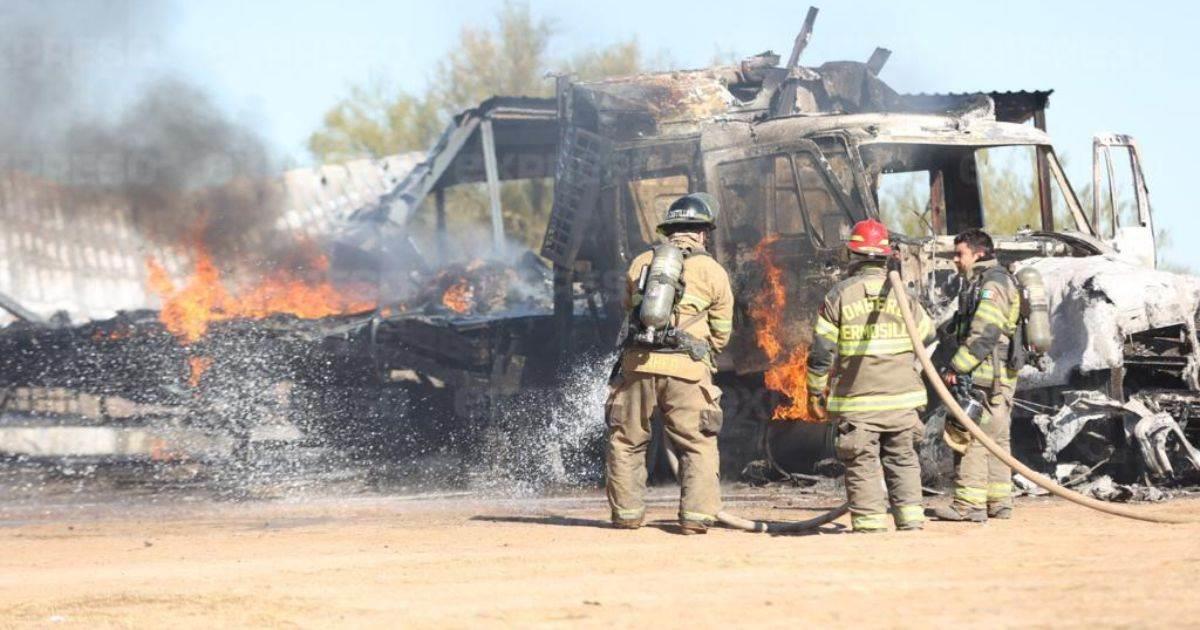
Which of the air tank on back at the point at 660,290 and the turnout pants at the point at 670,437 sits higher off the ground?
the air tank on back at the point at 660,290

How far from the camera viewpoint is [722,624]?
5387mm

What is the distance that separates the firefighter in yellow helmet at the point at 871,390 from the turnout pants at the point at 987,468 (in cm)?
80

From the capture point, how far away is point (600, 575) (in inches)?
261

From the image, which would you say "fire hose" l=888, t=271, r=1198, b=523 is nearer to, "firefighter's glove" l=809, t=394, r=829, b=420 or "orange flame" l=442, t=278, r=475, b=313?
"firefighter's glove" l=809, t=394, r=829, b=420

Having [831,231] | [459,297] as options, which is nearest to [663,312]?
[831,231]

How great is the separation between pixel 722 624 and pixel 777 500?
568cm

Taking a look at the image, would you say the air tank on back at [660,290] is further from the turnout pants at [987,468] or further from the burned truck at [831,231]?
the burned truck at [831,231]

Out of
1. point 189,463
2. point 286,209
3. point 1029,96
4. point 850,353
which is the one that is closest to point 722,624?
point 850,353

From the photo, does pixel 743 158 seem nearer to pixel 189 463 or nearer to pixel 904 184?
pixel 904 184

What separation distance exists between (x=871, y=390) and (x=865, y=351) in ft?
0.69

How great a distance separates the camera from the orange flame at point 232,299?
1617 cm

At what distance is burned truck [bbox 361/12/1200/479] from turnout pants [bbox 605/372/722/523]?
2948mm

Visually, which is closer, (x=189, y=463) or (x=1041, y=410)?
(x=1041, y=410)

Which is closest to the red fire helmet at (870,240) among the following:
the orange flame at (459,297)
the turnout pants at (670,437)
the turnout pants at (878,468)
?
the turnout pants at (878,468)
